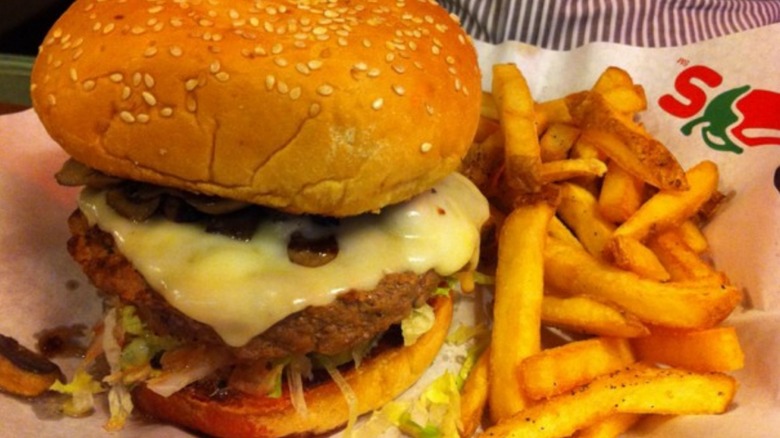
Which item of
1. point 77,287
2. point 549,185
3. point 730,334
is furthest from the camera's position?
point 77,287

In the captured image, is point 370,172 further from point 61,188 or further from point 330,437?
point 61,188

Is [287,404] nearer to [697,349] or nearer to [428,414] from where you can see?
[428,414]

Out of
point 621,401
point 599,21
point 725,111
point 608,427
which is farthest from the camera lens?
point 599,21

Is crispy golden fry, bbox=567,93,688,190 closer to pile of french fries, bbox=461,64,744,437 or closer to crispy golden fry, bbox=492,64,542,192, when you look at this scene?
pile of french fries, bbox=461,64,744,437

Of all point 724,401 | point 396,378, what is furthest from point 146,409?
point 724,401

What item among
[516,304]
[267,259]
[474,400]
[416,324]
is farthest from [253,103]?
[474,400]

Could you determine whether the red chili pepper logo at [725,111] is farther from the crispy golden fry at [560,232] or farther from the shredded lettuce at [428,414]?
the shredded lettuce at [428,414]
